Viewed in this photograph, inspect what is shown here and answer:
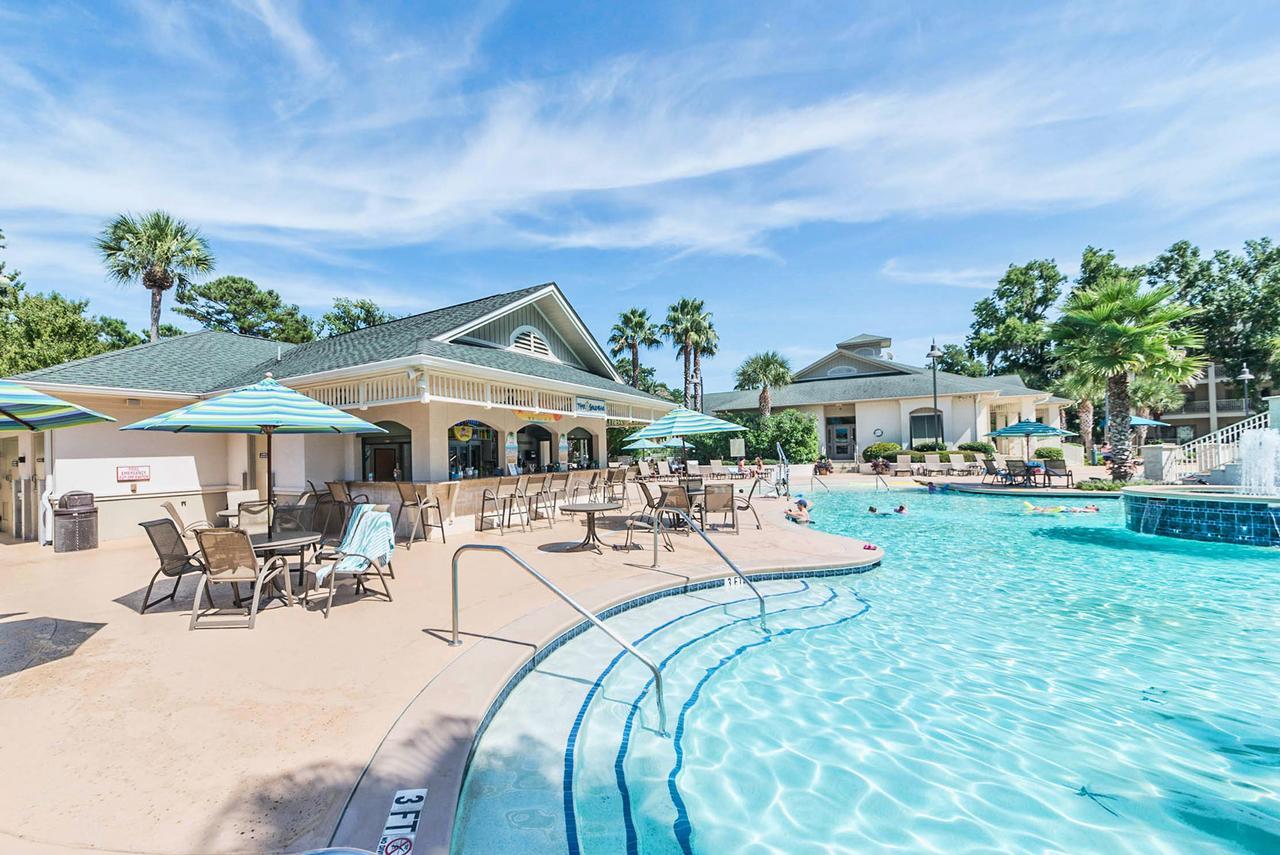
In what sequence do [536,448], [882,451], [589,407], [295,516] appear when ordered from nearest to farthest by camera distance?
[295,516] → [589,407] → [536,448] → [882,451]

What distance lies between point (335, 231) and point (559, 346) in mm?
13850

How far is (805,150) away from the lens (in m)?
13.7

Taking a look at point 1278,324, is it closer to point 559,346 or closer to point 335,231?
point 559,346

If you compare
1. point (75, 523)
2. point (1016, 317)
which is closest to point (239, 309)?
point (75, 523)

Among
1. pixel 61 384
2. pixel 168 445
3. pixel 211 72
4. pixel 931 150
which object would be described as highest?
pixel 211 72

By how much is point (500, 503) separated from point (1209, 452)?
82.1 ft

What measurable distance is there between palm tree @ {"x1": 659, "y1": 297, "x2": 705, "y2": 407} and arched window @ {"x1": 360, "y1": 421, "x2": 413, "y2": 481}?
2427cm

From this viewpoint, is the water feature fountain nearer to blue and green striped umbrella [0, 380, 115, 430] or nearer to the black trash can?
blue and green striped umbrella [0, 380, 115, 430]

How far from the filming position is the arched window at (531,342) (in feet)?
49.6

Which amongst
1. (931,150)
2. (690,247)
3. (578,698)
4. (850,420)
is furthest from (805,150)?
(850,420)

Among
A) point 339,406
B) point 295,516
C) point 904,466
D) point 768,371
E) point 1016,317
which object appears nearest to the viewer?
point 295,516

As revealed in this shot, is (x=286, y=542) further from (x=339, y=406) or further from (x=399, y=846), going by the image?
(x=339, y=406)

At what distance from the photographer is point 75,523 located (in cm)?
984

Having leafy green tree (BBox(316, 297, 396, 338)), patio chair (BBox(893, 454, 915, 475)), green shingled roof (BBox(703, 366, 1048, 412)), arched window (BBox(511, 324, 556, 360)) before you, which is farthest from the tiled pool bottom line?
leafy green tree (BBox(316, 297, 396, 338))
